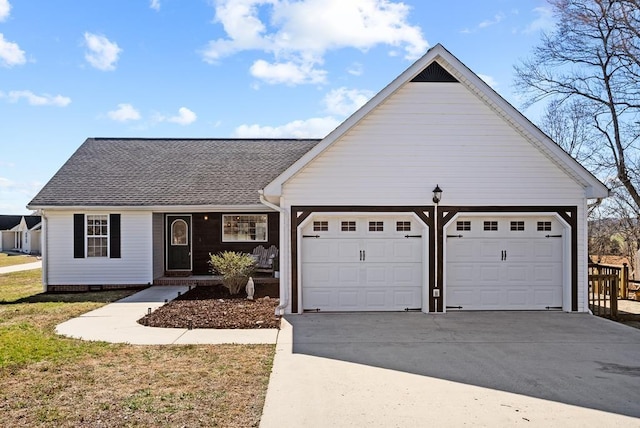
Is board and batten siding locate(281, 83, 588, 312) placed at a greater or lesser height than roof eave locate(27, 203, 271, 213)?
greater

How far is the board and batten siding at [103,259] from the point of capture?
14875 mm

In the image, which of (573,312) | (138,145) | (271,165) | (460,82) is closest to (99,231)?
(138,145)

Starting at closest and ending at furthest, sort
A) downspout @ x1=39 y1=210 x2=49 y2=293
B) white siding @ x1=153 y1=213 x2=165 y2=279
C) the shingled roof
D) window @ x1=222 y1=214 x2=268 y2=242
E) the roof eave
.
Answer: the roof eave
downspout @ x1=39 y1=210 x2=49 y2=293
the shingled roof
white siding @ x1=153 y1=213 x2=165 y2=279
window @ x1=222 y1=214 x2=268 y2=242

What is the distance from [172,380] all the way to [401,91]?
7538 millimetres

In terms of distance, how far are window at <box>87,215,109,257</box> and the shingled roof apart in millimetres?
596

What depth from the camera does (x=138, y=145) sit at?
62.2 feet

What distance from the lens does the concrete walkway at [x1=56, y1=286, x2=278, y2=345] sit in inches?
319

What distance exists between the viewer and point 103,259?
49.2 ft

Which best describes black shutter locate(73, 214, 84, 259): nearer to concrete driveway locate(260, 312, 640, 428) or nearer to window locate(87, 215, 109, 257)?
window locate(87, 215, 109, 257)

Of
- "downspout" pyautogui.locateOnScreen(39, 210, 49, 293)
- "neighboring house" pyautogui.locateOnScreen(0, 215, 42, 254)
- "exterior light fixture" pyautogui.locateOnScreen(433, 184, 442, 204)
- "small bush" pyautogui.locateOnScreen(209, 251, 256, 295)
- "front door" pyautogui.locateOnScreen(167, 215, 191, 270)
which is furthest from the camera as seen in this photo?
"neighboring house" pyautogui.locateOnScreen(0, 215, 42, 254)

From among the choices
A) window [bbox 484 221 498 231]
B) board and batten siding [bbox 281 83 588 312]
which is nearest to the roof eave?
board and batten siding [bbox 281 83 588 312]

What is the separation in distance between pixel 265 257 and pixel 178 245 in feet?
10.4

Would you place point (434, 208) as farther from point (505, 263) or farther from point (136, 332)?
point (136, 332)

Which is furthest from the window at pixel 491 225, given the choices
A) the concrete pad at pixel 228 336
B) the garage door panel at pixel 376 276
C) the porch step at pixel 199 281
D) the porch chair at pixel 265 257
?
the porch chair at pixel 265 257
